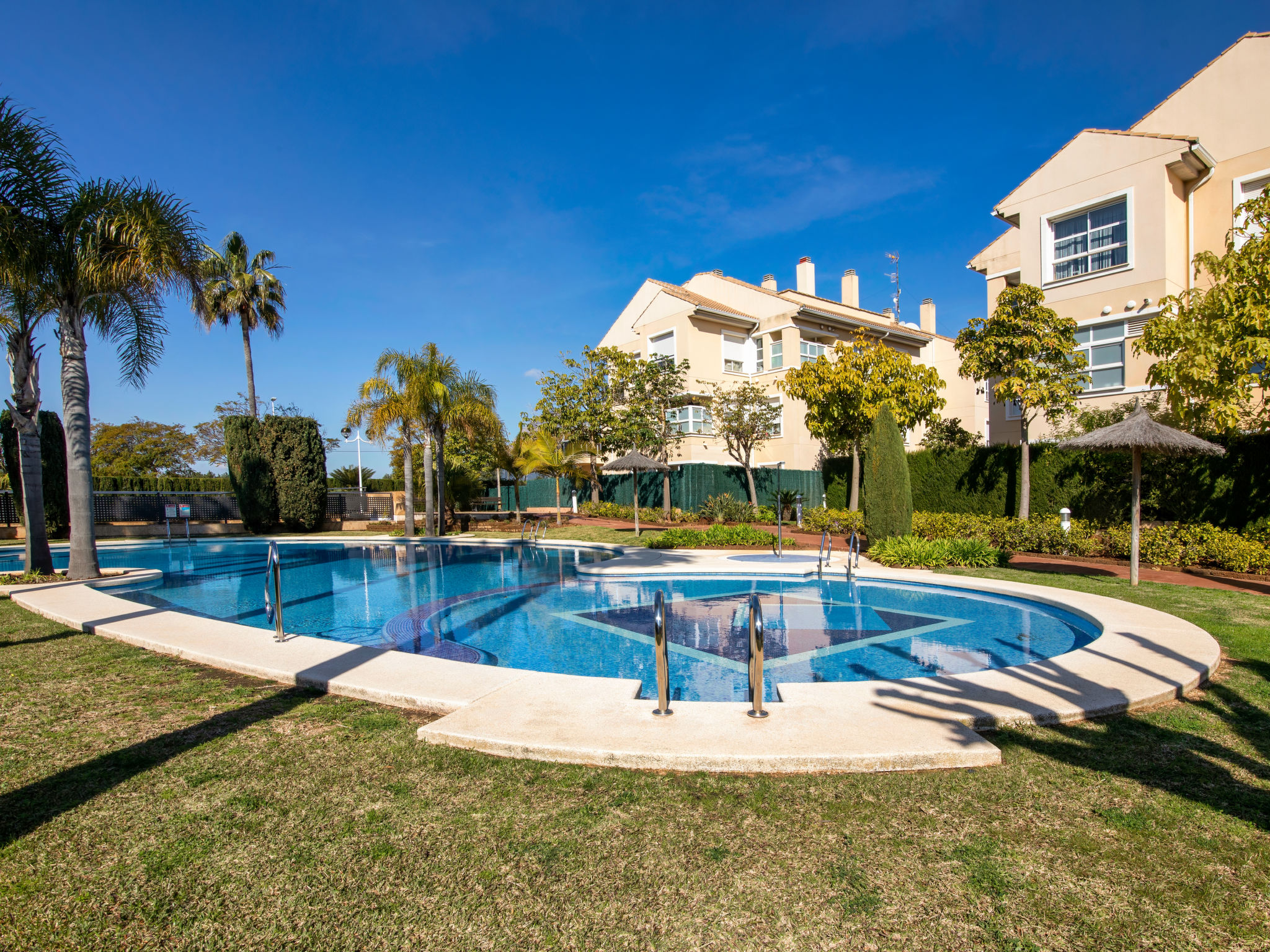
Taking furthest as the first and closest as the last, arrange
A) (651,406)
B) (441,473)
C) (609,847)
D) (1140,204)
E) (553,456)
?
(553,456) → (651,406) → (441,473) → (1140,204) → (609,847)

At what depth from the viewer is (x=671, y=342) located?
29250 mm

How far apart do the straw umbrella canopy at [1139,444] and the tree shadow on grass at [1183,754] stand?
6.40m

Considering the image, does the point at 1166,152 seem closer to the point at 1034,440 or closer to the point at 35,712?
the point at 1034,440

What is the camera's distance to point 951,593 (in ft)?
36.6

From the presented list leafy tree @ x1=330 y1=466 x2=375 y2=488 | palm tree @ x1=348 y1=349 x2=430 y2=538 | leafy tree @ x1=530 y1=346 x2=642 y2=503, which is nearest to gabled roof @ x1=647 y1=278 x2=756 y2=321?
leafy tree @ x1=530 y1=346 x2=642 y2=503

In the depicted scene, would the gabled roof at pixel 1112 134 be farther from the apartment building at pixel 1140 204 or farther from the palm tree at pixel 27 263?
the palm tree at pixel 27 263

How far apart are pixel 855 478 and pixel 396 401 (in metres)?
15.2

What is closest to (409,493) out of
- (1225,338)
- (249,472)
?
(249,472)

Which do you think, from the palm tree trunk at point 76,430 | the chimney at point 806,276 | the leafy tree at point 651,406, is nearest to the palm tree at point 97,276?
the palm tree trunk at point 76,430

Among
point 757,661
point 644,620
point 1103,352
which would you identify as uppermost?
point 1103,352

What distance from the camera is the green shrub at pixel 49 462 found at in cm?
2323

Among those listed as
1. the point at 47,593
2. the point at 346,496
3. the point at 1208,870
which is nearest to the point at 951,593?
the point at 1208,870

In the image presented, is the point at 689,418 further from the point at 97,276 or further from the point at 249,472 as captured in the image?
the point at 97,276

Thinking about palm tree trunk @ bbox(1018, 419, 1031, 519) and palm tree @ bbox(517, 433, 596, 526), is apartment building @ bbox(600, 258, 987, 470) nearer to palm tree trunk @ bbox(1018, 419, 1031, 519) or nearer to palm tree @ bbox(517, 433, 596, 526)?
palm tree @ bbox(517, 433, 596, 526)
